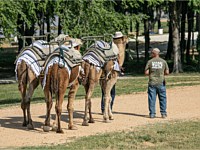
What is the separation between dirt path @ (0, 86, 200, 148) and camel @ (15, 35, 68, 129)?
694 millimetres

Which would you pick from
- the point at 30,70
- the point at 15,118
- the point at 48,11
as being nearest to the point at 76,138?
the point at 30,70

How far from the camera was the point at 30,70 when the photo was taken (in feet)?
45.7

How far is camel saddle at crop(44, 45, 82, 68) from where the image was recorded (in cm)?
Answer: 1317

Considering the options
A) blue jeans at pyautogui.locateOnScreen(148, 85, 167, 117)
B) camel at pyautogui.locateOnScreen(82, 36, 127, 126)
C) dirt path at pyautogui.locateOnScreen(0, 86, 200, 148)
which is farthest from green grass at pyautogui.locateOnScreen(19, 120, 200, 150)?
blue jeans at pyautogui.locateOnScreen(148, 85, 167, 117)

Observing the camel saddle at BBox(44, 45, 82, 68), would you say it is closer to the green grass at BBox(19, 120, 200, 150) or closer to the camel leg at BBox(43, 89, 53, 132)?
the camel leg at BBox(43, 89, 53, 132)

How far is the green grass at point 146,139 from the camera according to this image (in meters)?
11.5

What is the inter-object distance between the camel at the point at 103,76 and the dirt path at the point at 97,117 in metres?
0.39

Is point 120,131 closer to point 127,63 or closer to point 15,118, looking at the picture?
point 15,118

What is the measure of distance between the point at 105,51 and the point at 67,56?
1832mm

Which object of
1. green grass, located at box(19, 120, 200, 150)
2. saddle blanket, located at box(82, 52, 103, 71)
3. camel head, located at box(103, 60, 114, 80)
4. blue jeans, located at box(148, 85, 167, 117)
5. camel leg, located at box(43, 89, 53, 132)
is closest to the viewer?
green grass, located at box(19, 120, 200, 150)

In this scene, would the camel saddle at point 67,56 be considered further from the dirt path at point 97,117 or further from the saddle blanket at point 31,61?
the dirt path at point 97,117

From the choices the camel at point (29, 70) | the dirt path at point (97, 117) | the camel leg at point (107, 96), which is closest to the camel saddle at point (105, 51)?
the camel leg at point (107, 96)

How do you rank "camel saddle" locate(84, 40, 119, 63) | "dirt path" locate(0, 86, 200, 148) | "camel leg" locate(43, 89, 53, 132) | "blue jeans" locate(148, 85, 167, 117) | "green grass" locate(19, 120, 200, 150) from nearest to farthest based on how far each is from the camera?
"green grass" locate(19, 120, 200, 150), "dirt path" locate(0, 86, 200, 148), "camel leg" locate(43, 89, 53, 132), "camel saddle" locate(84, 40, 119, 63), "blue jeans" locate(148, 85, 167, 117)

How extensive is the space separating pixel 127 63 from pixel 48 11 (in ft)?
56.7
